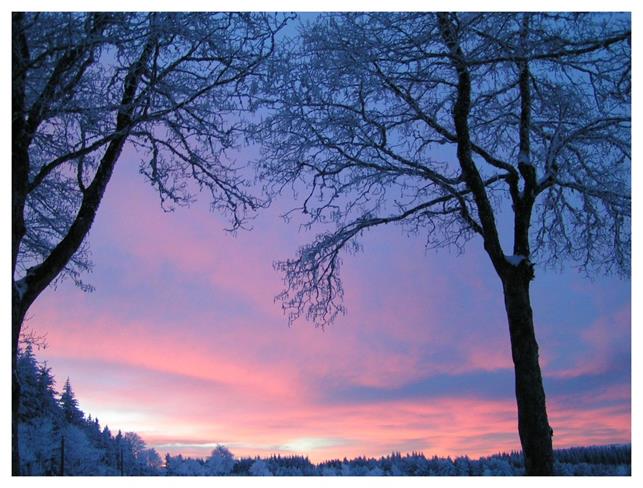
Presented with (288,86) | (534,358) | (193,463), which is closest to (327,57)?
(288,86)

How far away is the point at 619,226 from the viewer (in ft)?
30.4

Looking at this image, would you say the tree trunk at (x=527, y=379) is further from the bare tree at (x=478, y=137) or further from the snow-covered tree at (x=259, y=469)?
the snow-covered tree at (x=259, y=469)

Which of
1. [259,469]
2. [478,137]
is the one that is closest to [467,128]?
[478,137]

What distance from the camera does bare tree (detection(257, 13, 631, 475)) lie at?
23.7 ft

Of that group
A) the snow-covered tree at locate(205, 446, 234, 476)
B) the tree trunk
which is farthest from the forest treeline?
the tree trunk

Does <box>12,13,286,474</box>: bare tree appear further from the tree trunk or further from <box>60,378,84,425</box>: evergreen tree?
the tree trunk

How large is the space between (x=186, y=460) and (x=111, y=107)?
4.14 m

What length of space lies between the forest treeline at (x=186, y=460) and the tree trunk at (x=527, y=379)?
424 millimetres

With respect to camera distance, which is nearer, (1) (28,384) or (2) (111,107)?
(2) (111,107)

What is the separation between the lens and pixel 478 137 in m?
9.53

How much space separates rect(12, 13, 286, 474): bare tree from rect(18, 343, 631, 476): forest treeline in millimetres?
1204

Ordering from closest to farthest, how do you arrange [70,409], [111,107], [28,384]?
[111,107] → [28,384] → [70,409]

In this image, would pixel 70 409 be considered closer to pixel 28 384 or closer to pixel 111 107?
pixel 28 384

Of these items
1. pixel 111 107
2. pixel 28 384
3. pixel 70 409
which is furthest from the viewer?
pixel 70 409
